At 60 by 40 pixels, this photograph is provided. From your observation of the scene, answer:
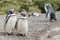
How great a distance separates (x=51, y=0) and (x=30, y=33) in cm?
1339

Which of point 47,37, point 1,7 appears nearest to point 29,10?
point 1,7

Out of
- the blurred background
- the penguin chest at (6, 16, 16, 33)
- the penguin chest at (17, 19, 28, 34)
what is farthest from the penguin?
the blurred background

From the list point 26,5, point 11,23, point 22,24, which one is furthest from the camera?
point 26,5

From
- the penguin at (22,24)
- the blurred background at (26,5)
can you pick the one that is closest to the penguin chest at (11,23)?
the penguin at (22,24)

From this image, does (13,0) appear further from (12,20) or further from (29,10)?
(12,20)

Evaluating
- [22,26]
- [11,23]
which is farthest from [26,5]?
[22,26]

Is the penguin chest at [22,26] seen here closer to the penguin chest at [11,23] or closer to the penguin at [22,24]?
the penguin at [22,24]

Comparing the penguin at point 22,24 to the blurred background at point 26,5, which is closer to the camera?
the penguin at point 22,24

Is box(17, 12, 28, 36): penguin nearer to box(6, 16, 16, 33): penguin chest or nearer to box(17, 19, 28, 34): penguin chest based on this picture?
box(17, 19, 28, 34): penguin chest

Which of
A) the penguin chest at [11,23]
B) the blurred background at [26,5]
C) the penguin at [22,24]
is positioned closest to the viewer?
the penguin at [22,24]

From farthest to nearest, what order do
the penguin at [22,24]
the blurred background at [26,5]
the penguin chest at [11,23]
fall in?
1. the blurred background at [26,5]
2. the penguin chest at [11,23]
3. the penguin at [22,24]

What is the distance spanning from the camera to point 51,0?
23719 mm

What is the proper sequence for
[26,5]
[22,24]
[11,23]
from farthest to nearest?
1. [26,5]
2. [11,23]
3. [22,24]

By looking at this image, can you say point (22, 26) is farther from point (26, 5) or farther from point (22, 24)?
point (26, 5)
